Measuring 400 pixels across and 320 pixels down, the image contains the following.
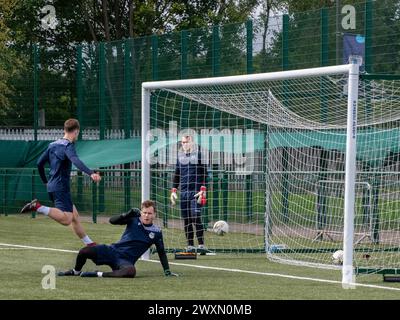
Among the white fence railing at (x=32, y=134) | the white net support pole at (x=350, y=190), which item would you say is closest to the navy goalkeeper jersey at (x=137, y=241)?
the white net support pole at (x=350, y=190)

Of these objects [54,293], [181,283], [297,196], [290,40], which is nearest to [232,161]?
[290,40]

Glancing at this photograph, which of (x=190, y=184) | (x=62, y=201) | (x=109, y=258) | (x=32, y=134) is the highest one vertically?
(x=32, y=134)

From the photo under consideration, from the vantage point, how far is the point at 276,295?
1112cm

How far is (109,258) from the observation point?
1284 centimetres

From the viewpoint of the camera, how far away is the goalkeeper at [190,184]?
1667 cm

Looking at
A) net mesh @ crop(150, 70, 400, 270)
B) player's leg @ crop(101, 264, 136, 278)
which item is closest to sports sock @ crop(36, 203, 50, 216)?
player's leg @ crop(101, 264, 136, 278)

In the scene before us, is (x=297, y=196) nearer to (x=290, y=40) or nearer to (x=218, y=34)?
(x=290, y=40)

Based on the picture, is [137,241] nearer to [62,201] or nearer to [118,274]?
[118,274]

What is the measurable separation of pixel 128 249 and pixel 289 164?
543 cm

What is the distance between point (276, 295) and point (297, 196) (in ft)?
21.2

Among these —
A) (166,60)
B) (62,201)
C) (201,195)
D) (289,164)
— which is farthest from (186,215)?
(166,60)

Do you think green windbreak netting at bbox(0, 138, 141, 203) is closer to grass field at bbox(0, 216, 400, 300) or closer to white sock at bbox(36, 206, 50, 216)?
grass field at bbox(0, 216, 400, 300)

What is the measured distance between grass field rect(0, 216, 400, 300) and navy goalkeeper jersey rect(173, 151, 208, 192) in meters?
1.25

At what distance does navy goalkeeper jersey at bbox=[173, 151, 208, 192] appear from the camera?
16.7 metres
